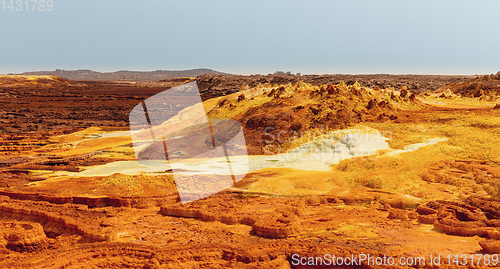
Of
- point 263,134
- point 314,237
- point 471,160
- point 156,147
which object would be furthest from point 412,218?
point 156,147

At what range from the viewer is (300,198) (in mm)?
10172

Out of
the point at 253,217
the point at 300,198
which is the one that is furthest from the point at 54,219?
the point at 300,198

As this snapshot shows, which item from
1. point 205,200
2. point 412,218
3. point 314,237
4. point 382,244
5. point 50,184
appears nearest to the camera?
point 382,244

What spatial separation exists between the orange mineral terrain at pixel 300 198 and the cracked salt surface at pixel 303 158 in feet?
0.26

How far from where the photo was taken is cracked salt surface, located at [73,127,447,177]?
42.5 feet

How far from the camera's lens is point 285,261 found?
609 centimetres

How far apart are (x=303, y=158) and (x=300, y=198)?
14.1ft

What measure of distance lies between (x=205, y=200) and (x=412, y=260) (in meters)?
5.79

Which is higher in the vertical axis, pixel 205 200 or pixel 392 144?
pixel 392 144

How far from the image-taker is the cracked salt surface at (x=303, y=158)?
13.0m

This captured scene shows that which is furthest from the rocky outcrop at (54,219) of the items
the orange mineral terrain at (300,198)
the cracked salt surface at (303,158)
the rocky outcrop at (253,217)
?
the cracked salt surface at (303,158)

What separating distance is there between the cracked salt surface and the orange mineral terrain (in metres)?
0.08

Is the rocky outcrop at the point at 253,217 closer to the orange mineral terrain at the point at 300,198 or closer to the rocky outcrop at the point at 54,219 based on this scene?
the orange mineral terrain at the point at 300,198

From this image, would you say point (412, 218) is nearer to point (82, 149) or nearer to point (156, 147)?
point (156, 147)
